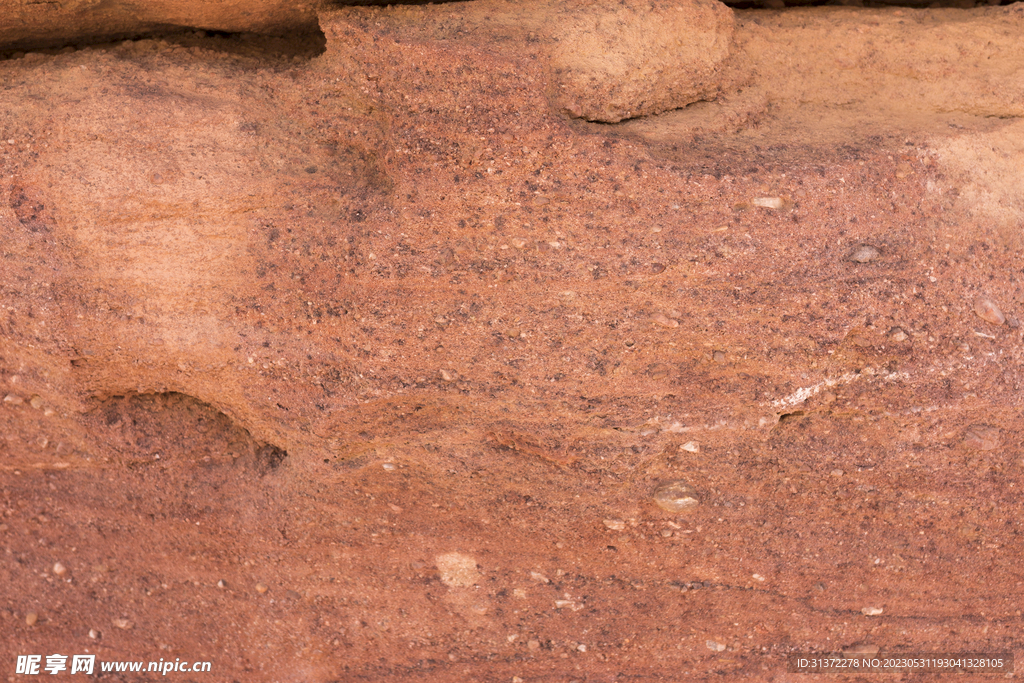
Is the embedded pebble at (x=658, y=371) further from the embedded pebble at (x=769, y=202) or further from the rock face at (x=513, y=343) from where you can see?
the embedded pebble at (x=769, y=202)

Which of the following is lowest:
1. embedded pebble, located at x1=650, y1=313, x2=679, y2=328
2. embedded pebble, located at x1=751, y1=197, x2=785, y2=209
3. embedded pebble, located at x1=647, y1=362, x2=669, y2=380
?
embedded pebble, located at x1=647, y1=362, x2=669, y2=380

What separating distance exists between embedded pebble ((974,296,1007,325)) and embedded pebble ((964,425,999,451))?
264mm

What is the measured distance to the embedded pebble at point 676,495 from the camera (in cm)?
202

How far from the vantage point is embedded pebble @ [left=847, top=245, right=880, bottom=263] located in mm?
1893

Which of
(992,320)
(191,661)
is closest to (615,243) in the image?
(992,320)

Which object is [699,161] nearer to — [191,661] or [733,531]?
[733,531]

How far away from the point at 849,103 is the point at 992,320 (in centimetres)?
69

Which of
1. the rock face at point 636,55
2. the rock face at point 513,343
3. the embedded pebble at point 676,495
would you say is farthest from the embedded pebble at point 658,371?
the rock face at point 636,55

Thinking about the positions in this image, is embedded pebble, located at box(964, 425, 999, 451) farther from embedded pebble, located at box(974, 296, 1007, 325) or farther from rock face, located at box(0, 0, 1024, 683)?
embedded pebble, located at box(974, 296, 1007, 325)

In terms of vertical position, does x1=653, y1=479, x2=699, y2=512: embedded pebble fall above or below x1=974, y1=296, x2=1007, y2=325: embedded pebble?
below

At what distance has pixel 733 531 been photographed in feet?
6.79

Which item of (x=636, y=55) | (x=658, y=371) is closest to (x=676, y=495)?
(x=658, y=371)

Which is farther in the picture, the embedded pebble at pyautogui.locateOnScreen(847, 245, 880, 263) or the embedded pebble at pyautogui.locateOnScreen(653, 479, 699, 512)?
the embedded pebble at pyautogui.locateOnScreen(653, 479, 699, 512)

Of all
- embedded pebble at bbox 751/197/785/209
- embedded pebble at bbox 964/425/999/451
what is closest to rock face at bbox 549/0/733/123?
embedded pebble at bbox 751/197/785/209
